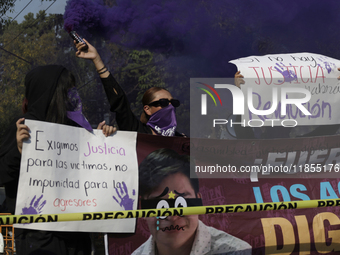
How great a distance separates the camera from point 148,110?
143 inches

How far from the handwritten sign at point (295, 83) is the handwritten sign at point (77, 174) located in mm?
1447

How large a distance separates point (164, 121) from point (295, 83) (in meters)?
1.50

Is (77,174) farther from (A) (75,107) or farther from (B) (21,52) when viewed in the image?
(B) (21,52)

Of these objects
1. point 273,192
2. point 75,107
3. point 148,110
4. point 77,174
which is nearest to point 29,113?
point 75,107

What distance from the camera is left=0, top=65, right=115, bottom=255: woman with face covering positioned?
241 centimetres

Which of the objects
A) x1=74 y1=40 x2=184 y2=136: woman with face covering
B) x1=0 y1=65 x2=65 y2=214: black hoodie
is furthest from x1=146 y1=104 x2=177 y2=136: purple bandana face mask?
x1=0 y1=65 x2=65 y2=214: black hoodie

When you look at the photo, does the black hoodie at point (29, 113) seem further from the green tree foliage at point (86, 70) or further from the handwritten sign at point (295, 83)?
the green tree foliage at point (86, 70)

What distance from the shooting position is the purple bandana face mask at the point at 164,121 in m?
3.53

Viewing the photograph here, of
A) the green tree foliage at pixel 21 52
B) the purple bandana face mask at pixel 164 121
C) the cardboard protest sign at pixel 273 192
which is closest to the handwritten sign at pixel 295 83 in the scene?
the cardboard protest sign at pixel 273 192

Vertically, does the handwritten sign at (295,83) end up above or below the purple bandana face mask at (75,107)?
above

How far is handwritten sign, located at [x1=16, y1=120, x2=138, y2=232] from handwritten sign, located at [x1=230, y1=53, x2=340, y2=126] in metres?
1.45

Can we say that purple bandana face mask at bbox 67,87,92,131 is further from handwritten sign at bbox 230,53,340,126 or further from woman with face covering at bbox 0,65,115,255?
handwritten sign at bbox 230,53,340,126

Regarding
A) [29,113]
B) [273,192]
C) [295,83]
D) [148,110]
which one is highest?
[295,83]

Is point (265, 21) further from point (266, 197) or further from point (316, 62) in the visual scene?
point (266, 197)
